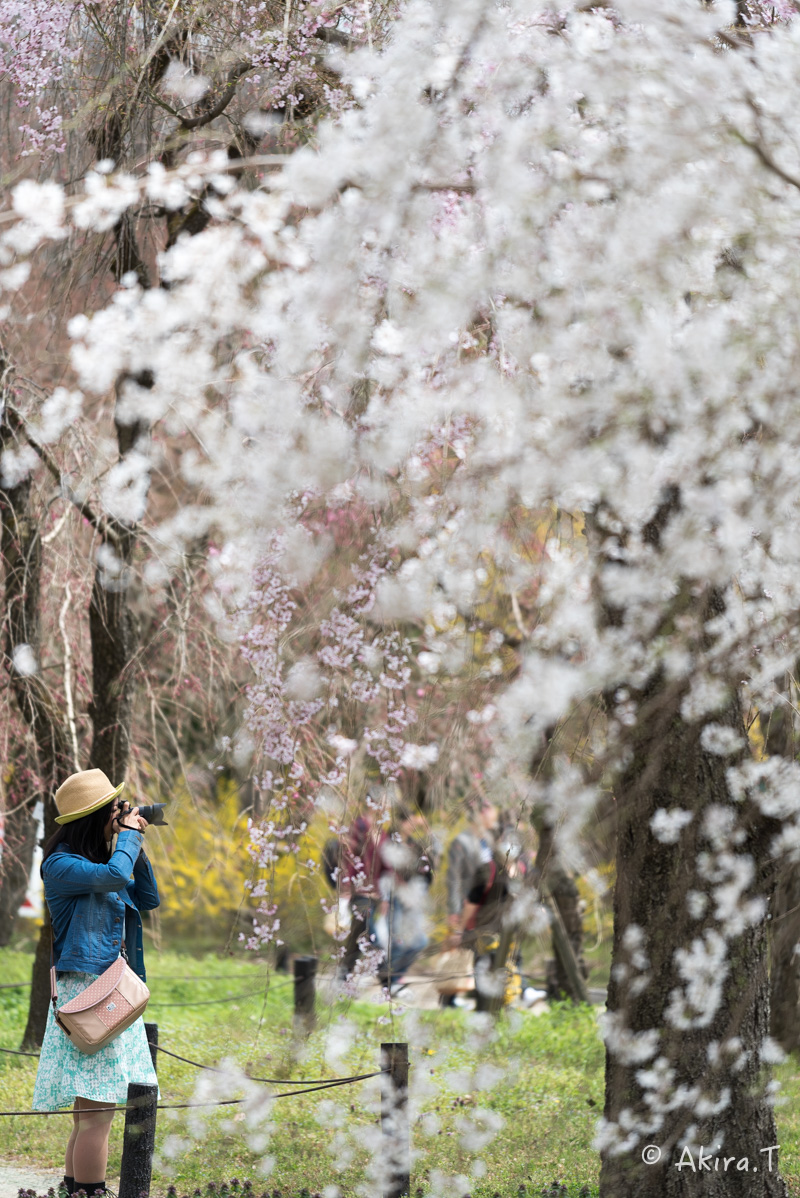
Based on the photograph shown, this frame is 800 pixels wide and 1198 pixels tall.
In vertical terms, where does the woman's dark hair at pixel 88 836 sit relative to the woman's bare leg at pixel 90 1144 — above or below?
above

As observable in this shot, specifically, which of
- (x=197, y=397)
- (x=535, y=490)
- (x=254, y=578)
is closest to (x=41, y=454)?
(x=197, y=397)

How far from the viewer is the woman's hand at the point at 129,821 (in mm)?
3973

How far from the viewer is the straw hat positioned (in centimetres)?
391

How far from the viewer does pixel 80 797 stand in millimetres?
3926

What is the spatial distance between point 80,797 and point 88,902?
329 mm

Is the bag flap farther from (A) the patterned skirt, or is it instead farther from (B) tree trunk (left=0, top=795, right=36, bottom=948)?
(B) tree trunk (left=0, top=795, right=36, bottom=948)

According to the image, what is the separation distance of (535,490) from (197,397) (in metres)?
2.42

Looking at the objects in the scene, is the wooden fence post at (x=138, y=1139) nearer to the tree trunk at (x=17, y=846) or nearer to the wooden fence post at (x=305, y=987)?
the tree trunk at (x=17, y=846)

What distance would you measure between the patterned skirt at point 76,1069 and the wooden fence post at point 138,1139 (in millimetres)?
83

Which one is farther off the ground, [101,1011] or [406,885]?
[406,885]

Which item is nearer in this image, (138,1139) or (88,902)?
(138,1139)

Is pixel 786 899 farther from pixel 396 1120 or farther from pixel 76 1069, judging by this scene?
pixel 76 1069

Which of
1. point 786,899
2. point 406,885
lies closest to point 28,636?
point 406,885

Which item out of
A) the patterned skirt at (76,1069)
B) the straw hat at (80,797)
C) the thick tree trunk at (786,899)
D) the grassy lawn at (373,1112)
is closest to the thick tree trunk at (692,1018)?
the thick tree trunk at (786,899)
